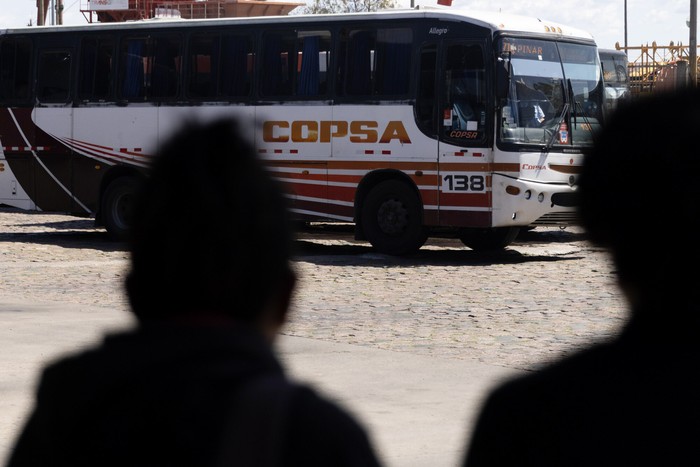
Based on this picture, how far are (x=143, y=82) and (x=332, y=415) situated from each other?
779 inches

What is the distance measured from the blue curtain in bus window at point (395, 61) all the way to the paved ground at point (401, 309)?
2.40 meters

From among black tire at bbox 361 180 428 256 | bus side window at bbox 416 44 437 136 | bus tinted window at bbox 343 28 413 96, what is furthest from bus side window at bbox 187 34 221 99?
bus side window at bbox 416 44 437 136

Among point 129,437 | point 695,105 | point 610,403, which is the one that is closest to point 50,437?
point 129,437

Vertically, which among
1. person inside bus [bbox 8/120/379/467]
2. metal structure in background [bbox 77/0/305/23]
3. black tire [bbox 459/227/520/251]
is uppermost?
metal structure in background [bbox 77/0/305/23]

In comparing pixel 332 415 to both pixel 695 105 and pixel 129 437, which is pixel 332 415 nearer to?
pixel 129 437

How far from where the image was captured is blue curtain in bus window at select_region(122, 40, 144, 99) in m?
21.2

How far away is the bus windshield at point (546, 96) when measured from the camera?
59.1 feet

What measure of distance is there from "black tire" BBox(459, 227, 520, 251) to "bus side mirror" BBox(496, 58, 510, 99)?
216 centimetres

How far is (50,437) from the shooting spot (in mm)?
1902

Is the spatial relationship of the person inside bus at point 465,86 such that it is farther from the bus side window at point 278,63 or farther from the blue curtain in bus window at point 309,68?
the bus side window at point 278,63

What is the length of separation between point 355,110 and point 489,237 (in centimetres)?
269

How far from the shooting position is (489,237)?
63.7 ft

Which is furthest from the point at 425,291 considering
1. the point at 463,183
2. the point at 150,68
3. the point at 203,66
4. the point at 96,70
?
the point at 96,70

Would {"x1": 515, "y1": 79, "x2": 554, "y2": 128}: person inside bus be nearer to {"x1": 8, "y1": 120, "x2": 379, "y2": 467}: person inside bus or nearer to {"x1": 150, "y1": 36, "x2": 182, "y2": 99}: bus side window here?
{"x1": 150, "y1": 36, "x2": 182, "y2": 99}: bus side window
